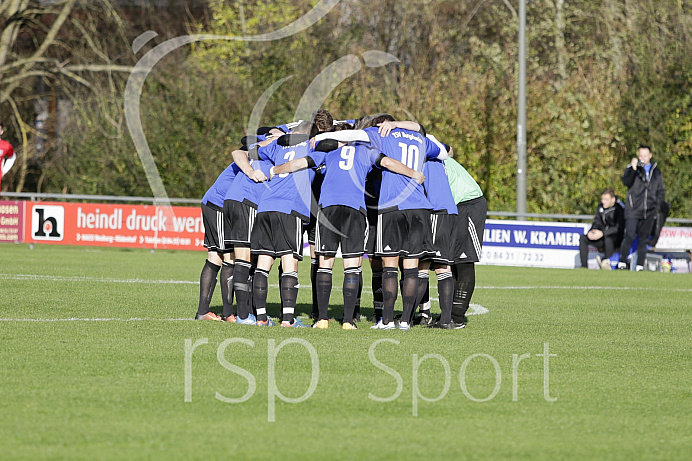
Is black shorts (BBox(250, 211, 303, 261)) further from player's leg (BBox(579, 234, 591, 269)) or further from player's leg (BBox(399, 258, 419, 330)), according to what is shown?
player's leg (BBox(579, 234, 591, 269))

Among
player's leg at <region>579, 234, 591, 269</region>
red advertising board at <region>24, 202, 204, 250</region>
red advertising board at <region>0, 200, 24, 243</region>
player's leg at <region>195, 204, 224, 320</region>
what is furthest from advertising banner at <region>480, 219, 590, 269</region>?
player's leg at <region>195, 204, 224, 320</region>

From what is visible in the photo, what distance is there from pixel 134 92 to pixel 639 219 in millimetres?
19203

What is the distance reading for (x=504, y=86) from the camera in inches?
1312

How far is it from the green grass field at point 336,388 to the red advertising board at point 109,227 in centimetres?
1274

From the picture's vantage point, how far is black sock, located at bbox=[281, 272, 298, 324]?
33.3 feet

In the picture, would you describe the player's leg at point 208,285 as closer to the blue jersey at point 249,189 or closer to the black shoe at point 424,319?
the blue jersey at point 249,189

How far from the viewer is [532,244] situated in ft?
77.6

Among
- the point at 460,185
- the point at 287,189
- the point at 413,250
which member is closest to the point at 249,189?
the point at 287,189

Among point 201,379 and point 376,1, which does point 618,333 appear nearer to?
point 201,379

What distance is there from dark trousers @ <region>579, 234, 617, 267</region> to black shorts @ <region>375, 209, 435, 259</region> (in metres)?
13.7

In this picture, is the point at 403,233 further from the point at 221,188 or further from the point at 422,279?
the point at 221,188

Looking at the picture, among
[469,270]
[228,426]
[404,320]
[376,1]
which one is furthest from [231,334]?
[376,1]

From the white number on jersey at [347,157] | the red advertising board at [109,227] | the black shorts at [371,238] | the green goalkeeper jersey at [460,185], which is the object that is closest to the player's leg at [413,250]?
the black shorts at [371,238]

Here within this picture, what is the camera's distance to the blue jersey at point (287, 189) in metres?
10.1
